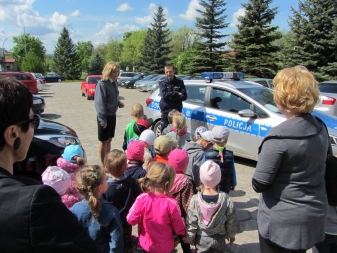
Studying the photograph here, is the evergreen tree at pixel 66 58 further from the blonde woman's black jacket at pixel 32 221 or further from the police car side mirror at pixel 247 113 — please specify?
the blonde woman's black jacket at pixel 32 221

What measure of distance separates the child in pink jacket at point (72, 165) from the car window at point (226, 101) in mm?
3536

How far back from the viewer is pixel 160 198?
2490mm

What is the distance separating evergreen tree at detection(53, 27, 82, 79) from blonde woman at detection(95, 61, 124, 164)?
5440cm

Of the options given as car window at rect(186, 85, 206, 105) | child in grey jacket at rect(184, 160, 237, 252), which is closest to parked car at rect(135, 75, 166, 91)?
car window at rect(186, 85, 206, 105)

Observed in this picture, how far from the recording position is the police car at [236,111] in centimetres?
540

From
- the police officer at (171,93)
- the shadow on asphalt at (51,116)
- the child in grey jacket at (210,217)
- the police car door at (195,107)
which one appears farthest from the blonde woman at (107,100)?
the shadow on asphalt at (51,116)

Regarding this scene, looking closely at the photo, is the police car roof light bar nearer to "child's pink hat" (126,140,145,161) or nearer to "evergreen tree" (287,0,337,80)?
"child's pink hat" (126,140,145,161)

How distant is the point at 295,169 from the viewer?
1.80 m

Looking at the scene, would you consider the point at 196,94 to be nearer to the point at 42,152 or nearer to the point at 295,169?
the point at 42,152

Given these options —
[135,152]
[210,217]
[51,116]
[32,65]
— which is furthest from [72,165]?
[32,65]

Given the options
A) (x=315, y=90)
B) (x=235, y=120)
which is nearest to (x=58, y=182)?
(x=315, y=90)

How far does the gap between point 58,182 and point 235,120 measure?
13.4 ft

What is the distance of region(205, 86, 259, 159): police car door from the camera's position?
5.54 metres

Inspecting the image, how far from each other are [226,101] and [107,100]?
247 centimetres
